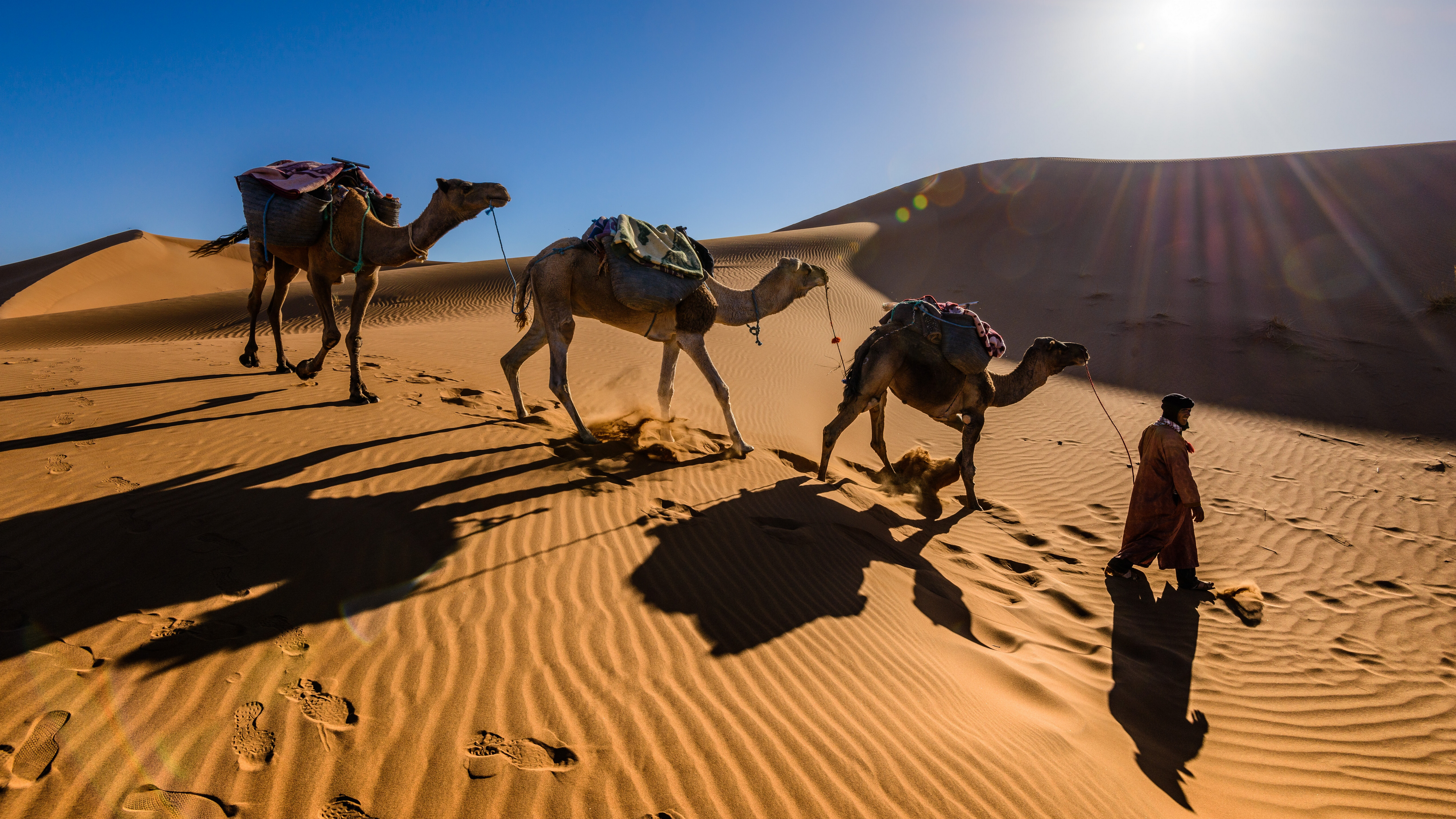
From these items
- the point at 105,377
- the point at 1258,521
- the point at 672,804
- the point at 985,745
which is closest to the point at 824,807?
the point at 672,804

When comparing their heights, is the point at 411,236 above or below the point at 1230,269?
above

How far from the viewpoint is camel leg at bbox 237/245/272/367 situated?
8039 mm

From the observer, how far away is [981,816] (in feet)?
A: 8.09

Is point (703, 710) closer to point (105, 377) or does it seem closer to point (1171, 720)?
point (1171, 720)

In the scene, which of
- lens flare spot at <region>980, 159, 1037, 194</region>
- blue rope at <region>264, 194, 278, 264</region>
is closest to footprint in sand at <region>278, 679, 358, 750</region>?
blue rope at <region>264, 194, 278, 264</region>

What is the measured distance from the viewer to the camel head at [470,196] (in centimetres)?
666

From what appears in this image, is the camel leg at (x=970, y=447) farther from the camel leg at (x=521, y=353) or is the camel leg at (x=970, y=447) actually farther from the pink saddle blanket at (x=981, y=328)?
the camel leg at (x=521, y=353)

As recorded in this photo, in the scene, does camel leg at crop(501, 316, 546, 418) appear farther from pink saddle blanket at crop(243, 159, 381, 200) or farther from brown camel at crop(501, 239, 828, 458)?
pink saddle blanket at crop(243, 159, 381, 200)

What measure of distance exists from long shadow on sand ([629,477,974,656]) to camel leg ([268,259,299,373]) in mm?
7361

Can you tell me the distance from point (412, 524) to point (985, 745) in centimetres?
395

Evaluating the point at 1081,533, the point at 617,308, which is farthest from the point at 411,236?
the point at 1081,533

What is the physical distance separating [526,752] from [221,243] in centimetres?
1063

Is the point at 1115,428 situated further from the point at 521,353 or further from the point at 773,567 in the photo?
the point at 521,353

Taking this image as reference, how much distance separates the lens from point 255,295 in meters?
9.16
